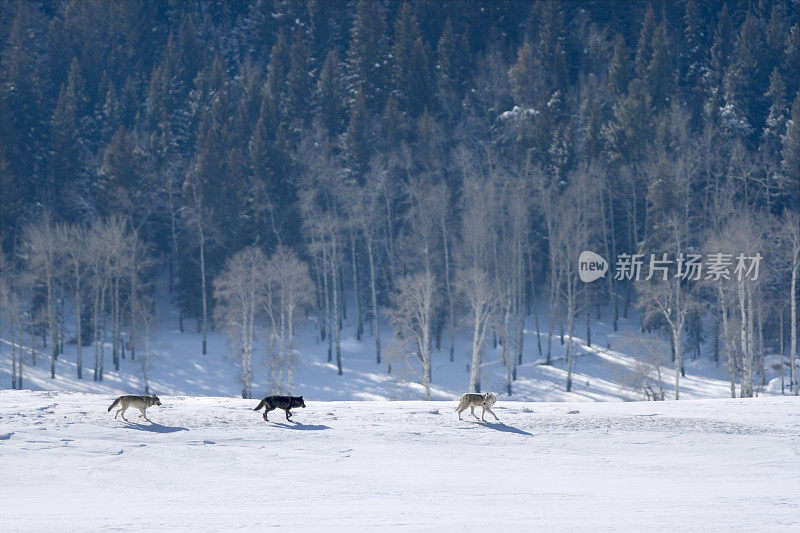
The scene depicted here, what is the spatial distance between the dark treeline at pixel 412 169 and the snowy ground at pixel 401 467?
1921 cm

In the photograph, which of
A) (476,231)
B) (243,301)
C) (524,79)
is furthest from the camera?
(524,79)

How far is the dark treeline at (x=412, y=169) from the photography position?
5269cm

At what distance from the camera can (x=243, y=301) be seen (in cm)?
4734

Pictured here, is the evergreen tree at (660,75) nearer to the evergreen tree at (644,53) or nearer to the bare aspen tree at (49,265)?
the evergreen tree at (644,53)

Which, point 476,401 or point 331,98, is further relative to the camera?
point 331,98

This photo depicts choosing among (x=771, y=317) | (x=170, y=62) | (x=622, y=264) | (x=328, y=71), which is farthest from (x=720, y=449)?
(x=170, y=62)

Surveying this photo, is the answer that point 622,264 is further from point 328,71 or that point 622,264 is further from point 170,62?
point 170,62

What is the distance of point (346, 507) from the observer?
1516 cm

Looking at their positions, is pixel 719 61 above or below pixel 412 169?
above

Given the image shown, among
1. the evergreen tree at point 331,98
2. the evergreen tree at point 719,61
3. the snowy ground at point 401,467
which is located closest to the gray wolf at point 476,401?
the snowy ground at point 401,467

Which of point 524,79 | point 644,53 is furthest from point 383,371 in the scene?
point 644,53

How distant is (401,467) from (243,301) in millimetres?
30555

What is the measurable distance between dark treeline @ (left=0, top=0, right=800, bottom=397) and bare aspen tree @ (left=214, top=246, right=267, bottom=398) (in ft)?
0.83

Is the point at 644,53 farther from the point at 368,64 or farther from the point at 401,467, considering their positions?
the point at 401,467
